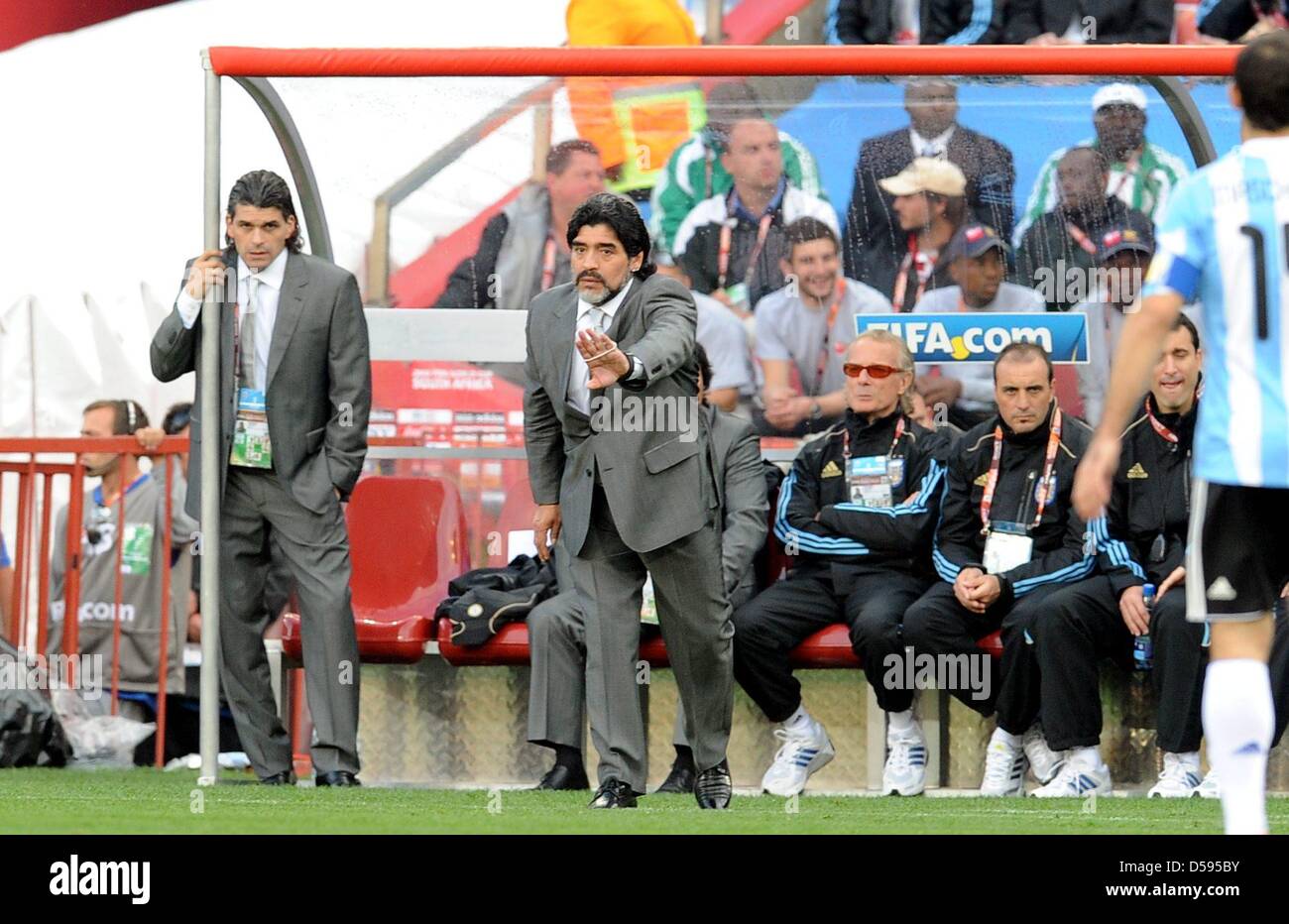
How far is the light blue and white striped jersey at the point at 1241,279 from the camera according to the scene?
169 inches

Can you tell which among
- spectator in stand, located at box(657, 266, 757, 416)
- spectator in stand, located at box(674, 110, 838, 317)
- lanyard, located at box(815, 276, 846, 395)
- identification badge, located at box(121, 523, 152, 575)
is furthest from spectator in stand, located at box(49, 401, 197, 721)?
lanyard, located at box(815, 276, 846, 395)

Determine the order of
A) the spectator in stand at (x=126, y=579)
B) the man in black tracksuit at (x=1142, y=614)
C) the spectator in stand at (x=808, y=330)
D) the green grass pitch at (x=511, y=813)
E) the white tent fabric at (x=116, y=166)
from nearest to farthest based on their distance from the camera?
the green grass pitch at (x=511, y=813) → the man in black tracksuit at (x=1142, y=614) → the spectator in stand at (x=808, y=330) → the spectator in stand at (x=126, y=579) → the white tent fabric at (x=116, y=166)

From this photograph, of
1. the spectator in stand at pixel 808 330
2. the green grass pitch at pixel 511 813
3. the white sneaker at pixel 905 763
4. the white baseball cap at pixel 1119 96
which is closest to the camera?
the green grass pitch at pixel 511 813

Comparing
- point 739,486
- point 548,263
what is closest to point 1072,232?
point 739,486

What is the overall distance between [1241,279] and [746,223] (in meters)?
4.23

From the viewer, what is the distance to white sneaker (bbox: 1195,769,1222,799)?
7.04 m

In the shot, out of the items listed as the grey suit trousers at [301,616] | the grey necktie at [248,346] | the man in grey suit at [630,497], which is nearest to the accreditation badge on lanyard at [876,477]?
the man in grey suit at [630,497]

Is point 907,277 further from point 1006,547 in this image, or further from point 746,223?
point 1006,547

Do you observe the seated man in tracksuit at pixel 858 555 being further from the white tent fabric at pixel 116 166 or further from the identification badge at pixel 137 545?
the white tent fabric at pixel 116 166

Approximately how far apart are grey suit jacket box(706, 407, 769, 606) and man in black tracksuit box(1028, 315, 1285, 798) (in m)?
1.01

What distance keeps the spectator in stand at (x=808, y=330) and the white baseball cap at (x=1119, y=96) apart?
1037mm

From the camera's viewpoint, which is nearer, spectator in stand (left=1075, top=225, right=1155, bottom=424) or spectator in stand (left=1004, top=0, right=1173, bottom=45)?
spectator in stand (left=1075, top=225, right=1155, bottom=424)

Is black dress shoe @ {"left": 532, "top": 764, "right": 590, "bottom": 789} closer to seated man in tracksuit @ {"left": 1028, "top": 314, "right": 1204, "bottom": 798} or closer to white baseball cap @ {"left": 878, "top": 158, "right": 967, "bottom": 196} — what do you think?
seated man in tracksuit @ {"left": 1028, "top": 314, "right": 1204, "bottom": 798}
